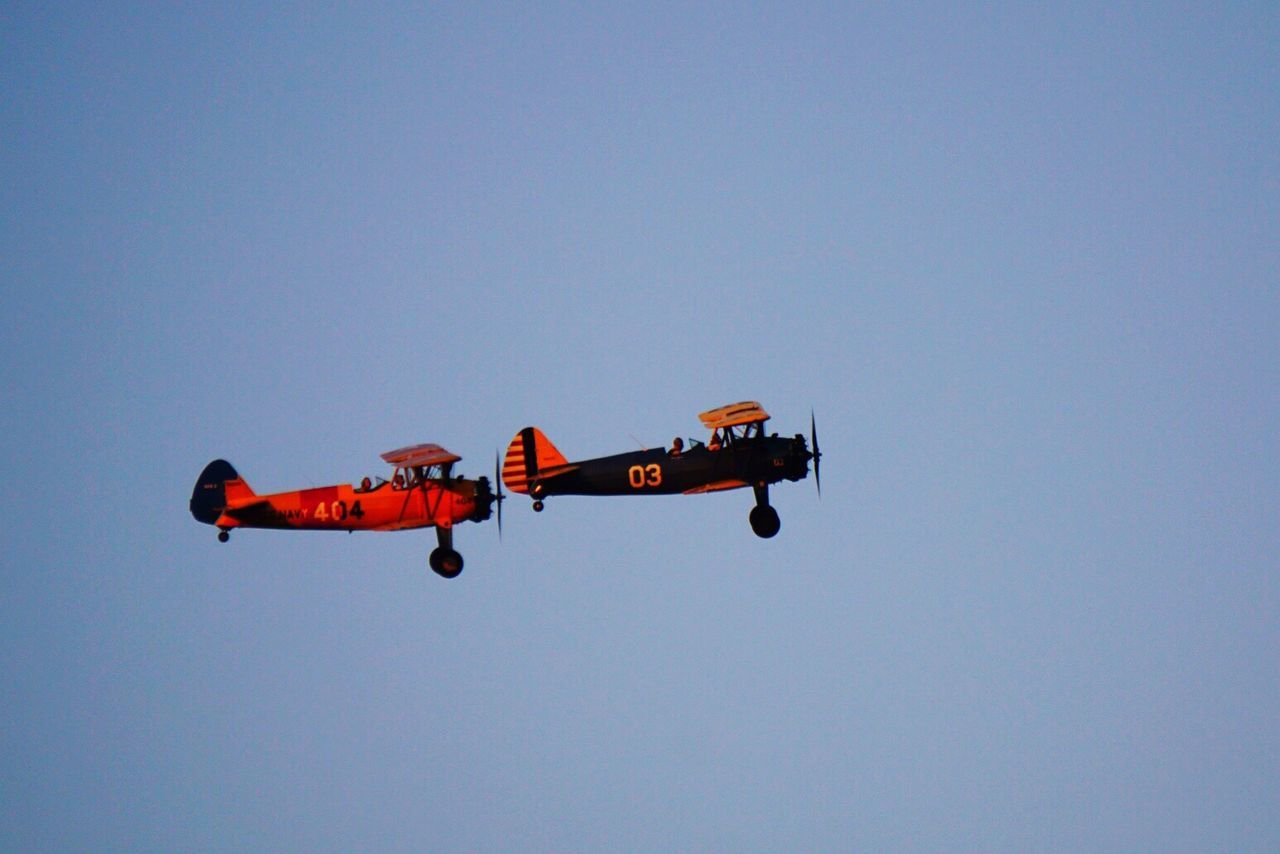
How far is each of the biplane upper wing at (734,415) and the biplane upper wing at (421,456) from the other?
6395mm

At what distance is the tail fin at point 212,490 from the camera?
58562 mm

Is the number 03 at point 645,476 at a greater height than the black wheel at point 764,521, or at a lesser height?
greater

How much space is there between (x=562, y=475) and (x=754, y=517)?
201 inches

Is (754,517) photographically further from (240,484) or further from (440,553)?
(240,484)

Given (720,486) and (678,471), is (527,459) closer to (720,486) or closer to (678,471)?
(678,471)

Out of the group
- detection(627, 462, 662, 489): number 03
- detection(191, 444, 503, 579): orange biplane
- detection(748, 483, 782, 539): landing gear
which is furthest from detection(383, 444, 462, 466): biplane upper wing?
detection(748, 483, 782, 539): landing gear

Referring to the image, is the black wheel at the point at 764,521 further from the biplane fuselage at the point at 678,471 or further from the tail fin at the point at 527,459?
the tail fin at the point at 527,459

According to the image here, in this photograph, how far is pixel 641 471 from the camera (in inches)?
2179

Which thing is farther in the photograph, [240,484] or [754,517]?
[240,484]

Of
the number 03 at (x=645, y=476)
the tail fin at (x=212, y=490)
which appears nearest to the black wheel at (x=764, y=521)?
the number 03 at (x=645, y=476)

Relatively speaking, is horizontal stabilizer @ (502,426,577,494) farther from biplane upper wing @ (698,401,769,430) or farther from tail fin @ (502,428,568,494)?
biplane upper wing @ (698,401,769,430)

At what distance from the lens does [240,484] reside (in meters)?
58.2

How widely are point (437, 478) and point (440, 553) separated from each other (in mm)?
1905

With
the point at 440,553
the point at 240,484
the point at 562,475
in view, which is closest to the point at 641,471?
the point at 562,475
